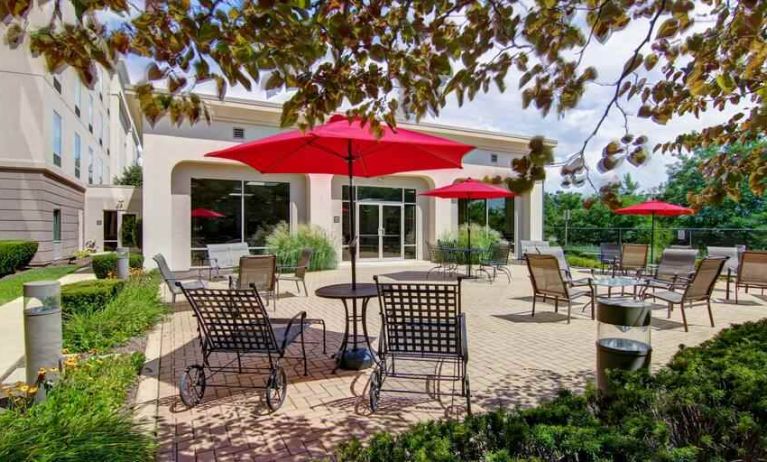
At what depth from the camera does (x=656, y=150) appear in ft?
13.9

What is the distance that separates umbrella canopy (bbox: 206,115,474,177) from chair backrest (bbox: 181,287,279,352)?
1509 mm

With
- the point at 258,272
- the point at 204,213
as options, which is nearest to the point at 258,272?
the point at 258,272

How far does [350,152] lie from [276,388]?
2400mm

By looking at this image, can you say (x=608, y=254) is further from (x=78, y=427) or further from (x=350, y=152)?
(x=78, y=427)

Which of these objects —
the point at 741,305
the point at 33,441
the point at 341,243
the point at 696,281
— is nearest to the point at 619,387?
the point at 33,441

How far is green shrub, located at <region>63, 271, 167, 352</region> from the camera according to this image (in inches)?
190

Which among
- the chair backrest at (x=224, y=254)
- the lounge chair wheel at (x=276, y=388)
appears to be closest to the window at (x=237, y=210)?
the chair backrest at (x=224, y=254)

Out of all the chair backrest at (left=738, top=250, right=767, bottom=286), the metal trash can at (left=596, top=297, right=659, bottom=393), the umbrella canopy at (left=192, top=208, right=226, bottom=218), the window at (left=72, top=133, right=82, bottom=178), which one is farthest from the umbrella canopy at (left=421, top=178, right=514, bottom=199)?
the window at (left=72, top=133, right=82, bottom=178)

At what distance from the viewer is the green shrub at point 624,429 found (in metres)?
1.71

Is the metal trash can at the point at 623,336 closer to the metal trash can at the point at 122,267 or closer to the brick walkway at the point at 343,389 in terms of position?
the brick walkway at the point at 343,389

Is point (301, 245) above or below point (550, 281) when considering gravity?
above

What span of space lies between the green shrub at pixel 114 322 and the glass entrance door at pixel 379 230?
32.2ft

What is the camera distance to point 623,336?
3.13m

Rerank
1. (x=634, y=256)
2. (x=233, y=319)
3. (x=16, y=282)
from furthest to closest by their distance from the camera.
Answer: (x=634, y=256) → (x=16, y=282) → (x=233, y=319)
